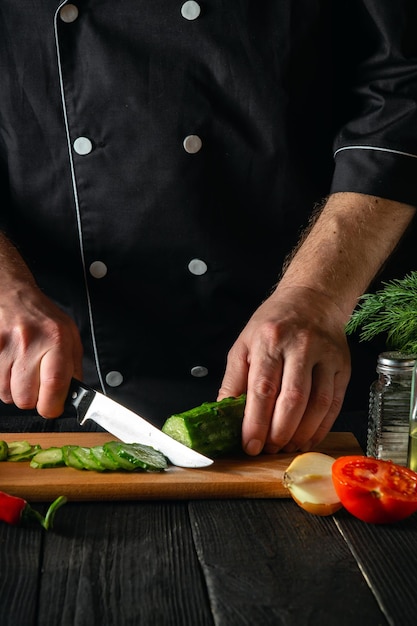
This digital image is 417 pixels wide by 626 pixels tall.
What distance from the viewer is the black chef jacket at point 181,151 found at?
2141 mm

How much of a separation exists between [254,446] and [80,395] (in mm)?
384

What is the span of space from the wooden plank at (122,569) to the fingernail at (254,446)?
8.7 inches

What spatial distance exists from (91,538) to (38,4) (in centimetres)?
128

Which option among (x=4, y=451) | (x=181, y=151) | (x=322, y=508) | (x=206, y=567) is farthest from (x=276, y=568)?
(x=181, y=151)

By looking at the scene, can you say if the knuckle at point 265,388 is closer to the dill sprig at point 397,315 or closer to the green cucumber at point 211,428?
the green cucumber at point 211,428

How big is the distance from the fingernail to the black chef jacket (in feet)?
1.74

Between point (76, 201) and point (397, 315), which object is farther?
point (76, 201)

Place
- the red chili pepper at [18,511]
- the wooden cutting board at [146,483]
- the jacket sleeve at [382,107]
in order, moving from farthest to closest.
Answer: the jacket sleeve at [382,107], the wooden cutting board at [146,483], the red chili pepper at [18,511]

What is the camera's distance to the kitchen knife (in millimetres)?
1759

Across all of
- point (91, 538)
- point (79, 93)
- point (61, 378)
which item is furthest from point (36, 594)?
point (79, 93)

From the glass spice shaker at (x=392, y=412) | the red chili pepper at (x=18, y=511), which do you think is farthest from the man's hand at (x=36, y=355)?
the glass spice shaker at (x=392, y=412)

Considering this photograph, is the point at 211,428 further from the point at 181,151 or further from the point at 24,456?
the point at 181,151

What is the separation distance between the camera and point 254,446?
1.81 meters

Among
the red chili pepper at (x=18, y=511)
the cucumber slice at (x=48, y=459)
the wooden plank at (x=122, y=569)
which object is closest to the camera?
the wooden plank at (x=122, y=569)
